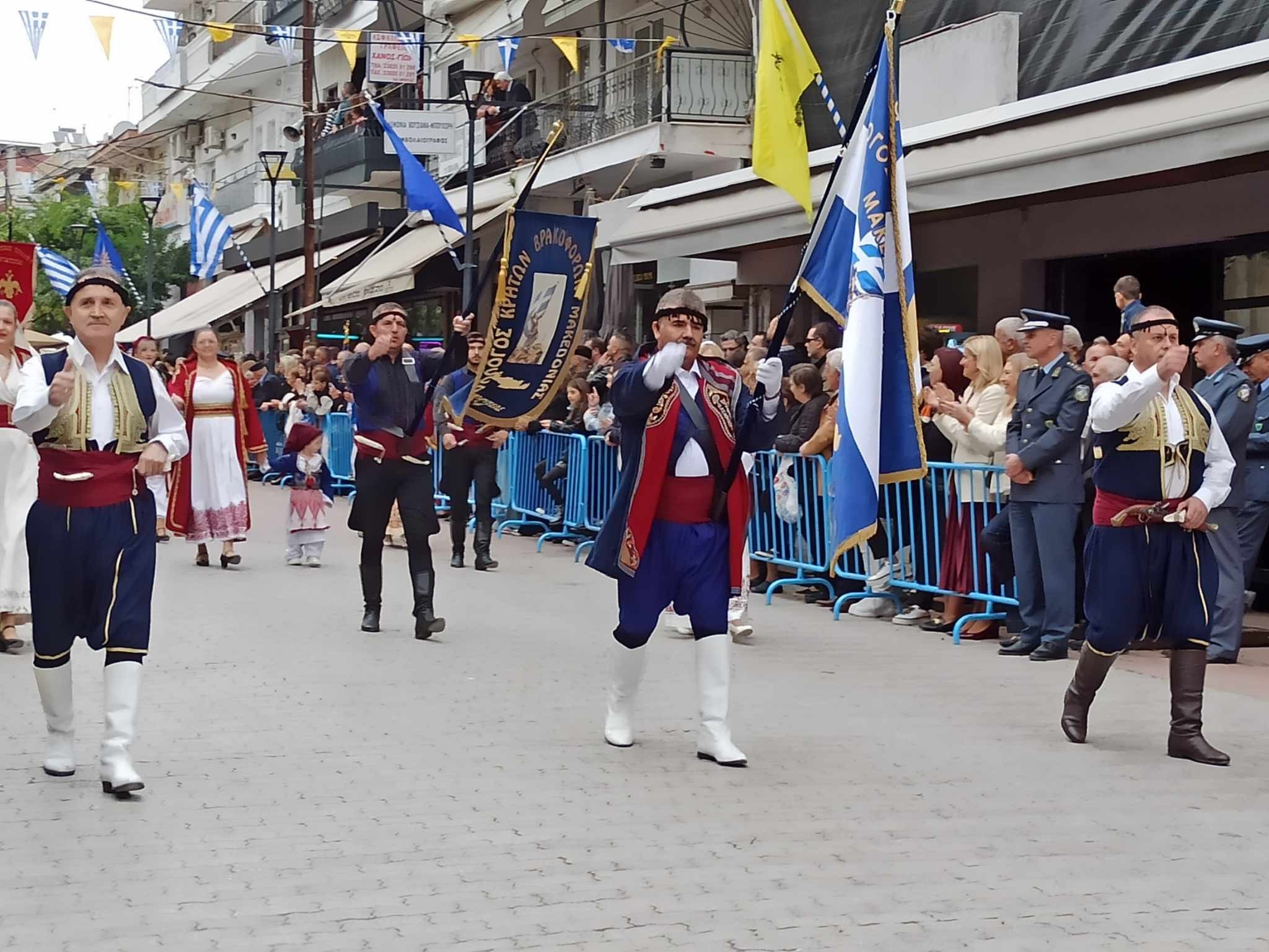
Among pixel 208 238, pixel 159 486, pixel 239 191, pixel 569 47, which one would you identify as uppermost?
pixel 239 191

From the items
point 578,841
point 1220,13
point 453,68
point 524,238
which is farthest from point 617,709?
point 453,68

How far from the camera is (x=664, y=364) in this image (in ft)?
22.7

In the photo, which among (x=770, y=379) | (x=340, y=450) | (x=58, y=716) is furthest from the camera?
(x=340, y=450)

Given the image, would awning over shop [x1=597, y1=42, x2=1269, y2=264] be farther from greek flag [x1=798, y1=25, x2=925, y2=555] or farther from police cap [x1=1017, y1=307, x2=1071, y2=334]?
greek flag [x1=798, y1=25, x2=925, y2=555]

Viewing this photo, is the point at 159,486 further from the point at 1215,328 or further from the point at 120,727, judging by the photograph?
the point at 1215,328

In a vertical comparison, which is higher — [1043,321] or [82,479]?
[1043,321]

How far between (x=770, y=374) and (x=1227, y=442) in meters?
3.09

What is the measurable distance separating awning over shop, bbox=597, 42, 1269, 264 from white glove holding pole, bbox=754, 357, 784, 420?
438 centimetres

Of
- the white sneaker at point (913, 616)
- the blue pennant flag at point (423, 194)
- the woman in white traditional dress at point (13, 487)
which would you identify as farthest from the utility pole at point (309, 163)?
the woman in white traditional dress at point (13, 487)

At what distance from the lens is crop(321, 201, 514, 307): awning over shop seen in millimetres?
26141

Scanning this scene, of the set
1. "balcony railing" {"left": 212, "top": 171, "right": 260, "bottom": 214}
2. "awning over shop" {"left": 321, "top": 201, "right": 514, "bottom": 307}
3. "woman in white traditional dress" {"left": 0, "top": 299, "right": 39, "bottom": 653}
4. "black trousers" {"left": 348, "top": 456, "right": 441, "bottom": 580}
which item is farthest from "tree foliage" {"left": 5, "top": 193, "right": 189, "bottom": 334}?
"woman in white traditional dress" {"left": 0, "top": 299, "right": 39, "bottom": 653}

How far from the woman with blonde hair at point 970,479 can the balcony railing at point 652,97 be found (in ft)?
39.6

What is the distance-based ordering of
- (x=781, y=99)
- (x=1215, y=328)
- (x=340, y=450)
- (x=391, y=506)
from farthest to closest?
(x=340, y=450), (x=391, y=506), (x=781, y=99), (x=1215, y=328)

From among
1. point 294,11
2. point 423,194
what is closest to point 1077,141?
point 423,194
